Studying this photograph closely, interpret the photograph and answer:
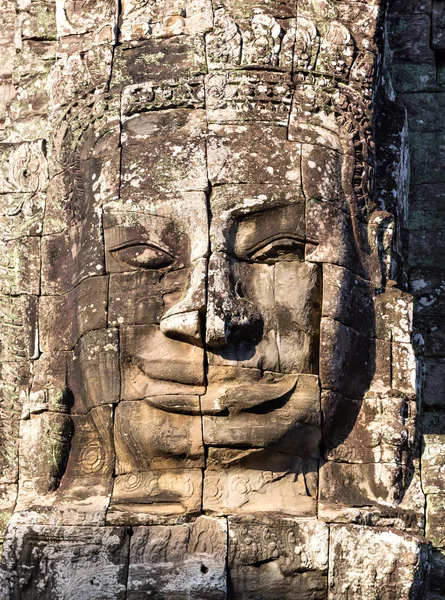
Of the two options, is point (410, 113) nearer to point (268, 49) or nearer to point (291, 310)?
point (268, 49)

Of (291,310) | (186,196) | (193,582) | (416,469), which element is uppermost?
(186,196)

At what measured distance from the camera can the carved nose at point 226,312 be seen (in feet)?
38.3

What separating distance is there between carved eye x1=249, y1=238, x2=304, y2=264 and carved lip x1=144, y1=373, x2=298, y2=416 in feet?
3.10

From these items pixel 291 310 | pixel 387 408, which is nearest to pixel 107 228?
pixel 291 310

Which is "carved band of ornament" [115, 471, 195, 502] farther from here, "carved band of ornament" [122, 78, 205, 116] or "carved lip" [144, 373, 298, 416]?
"carved band of ornament" [122, 78, 205, 116]

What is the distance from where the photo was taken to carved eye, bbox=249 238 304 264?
12.1m

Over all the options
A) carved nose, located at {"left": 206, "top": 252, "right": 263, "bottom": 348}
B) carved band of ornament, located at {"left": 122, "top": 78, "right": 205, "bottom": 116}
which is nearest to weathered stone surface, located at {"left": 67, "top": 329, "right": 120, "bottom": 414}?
carved nose, located at {"left": 206, "top": 252, "right": 263, "bottom": 348}

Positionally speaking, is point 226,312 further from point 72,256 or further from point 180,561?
point 180,561

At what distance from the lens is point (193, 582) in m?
11.4

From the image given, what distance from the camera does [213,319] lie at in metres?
11.7

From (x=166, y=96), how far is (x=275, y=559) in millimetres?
3547

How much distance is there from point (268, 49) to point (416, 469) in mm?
3343

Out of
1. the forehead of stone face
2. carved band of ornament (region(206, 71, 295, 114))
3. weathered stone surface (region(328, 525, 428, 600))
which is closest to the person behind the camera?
weathered stone surface (region(328, 525, 428, 600))

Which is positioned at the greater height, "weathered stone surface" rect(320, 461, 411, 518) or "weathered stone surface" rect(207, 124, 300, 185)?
"weathered stone surface" rect(207, 124, 300, 185)
